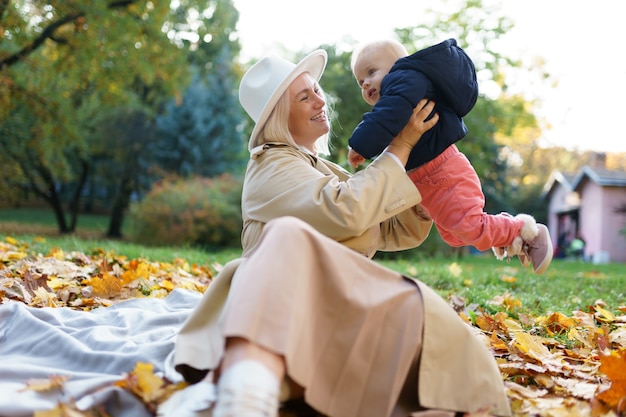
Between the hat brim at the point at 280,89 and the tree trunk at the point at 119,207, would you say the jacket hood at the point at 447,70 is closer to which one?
the hat brim at the point at 280,89

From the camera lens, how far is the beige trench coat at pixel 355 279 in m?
2.04

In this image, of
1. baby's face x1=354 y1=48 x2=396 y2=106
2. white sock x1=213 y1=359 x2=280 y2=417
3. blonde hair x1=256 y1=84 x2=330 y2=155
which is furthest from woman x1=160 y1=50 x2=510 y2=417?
baby's face x1=354 y1=48 x2=396 y2=106

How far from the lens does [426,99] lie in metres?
2.76

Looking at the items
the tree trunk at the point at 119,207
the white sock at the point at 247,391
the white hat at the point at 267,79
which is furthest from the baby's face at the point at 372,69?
the tree trunk at the point at 119,207

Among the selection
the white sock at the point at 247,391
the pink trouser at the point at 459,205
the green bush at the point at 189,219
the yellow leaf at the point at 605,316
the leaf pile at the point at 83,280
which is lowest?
the green bush at the point at 189,219

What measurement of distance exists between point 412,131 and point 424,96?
0.18 m

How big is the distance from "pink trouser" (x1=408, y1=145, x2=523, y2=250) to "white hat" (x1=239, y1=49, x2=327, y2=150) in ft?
2.22

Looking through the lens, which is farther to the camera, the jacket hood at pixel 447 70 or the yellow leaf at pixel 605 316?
the yellow leaf at pixel 605 316

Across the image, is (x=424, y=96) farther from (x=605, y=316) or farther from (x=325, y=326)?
(x=605, y=316)

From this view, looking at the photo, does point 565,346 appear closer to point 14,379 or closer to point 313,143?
point 313,143

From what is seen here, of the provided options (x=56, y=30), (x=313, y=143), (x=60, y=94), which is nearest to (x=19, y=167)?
(x=60, y=94)

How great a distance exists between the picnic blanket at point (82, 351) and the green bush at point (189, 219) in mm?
11067

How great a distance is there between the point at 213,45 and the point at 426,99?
2298cm

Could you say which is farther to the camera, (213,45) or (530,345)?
(213,45)
